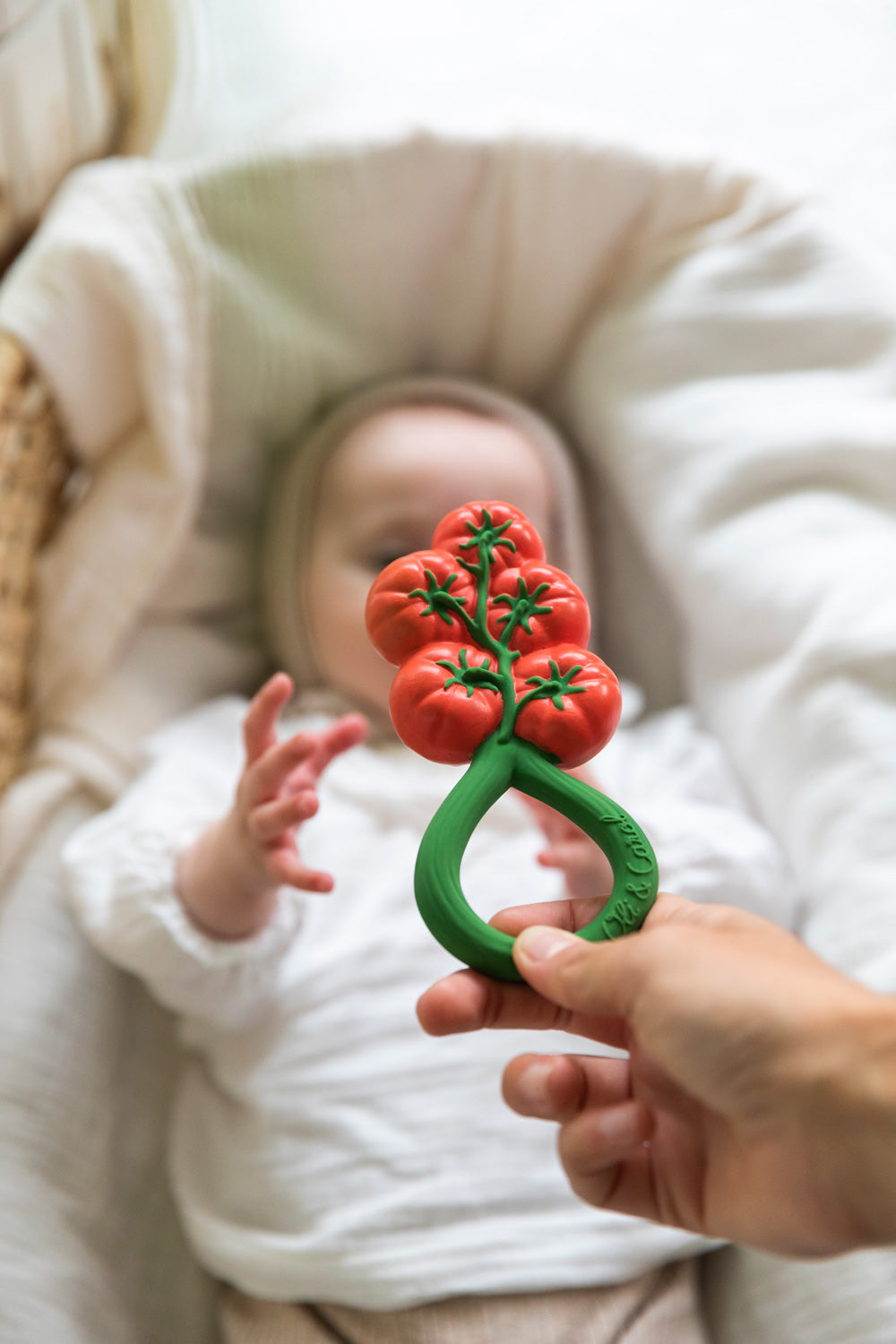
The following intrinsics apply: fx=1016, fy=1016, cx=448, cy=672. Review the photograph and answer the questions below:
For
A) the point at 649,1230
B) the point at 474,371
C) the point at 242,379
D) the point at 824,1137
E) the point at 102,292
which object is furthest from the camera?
the point at 474,371

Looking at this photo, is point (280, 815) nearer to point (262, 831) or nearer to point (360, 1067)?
point (262, 831)

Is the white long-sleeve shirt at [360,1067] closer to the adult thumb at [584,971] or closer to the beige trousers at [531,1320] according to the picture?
the beige trousers at [531,1320]

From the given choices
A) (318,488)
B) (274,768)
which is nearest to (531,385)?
(318,488)

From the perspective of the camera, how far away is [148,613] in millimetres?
926

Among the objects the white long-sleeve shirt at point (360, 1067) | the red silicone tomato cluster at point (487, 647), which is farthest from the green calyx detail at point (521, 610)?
the white long-sleeve shirt at point (360, 1067)

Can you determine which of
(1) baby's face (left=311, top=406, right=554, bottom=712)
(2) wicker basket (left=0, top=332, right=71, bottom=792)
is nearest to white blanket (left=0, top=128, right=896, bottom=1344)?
(2) wicker basket (left=0, top=332, right=71, bottom=792)

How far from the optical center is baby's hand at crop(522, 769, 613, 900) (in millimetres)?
550

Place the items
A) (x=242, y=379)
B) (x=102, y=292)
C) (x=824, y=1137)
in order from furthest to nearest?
1. (x=242, y=379)
2. (x=102, y=292)
3. (x=824, y=1137)

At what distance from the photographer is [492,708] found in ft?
1.27

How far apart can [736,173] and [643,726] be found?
1.64 ft

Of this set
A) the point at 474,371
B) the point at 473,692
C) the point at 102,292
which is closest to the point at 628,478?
the point at 474,371

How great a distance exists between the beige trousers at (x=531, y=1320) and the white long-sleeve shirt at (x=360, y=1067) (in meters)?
0.01

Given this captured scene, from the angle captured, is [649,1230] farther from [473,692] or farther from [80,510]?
[80,510]

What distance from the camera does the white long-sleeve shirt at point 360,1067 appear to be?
24.1 inches
